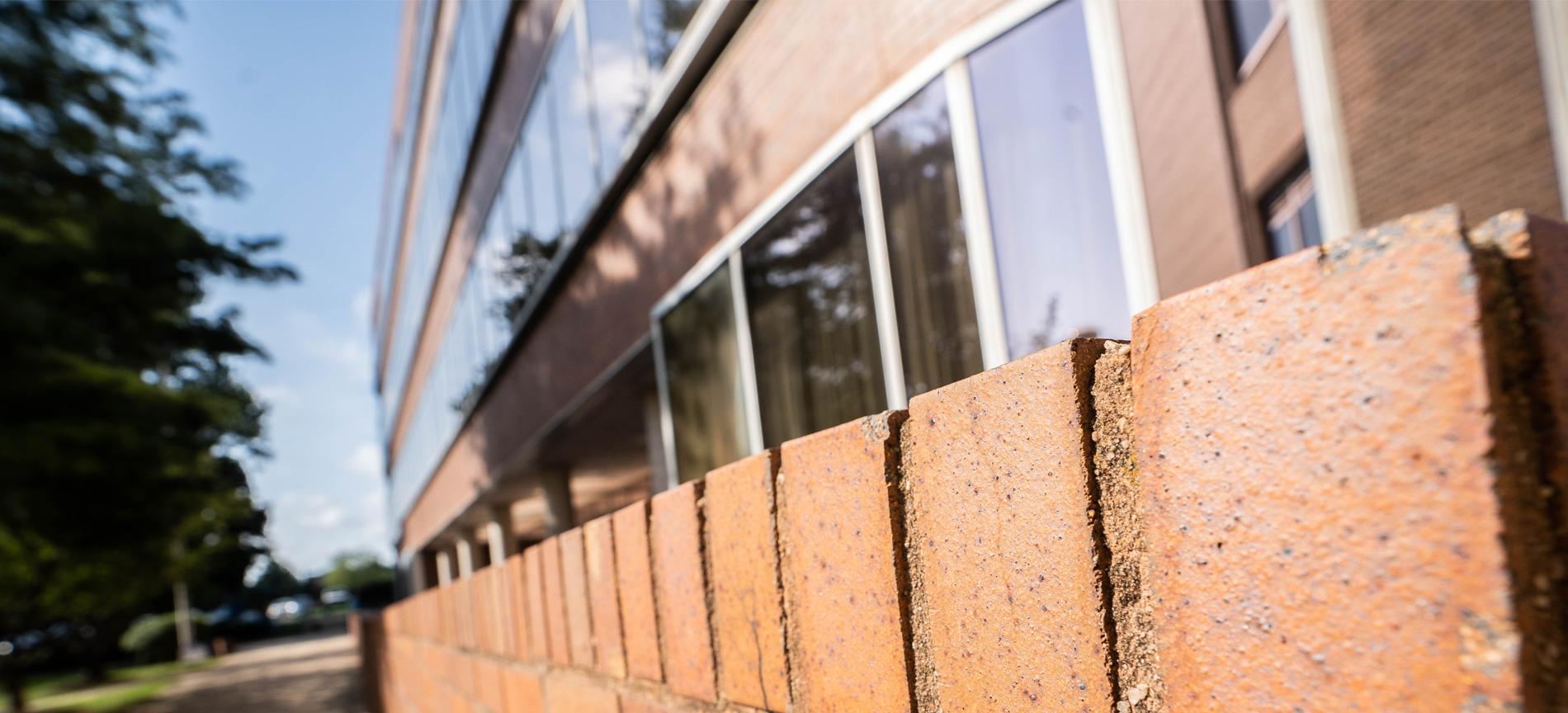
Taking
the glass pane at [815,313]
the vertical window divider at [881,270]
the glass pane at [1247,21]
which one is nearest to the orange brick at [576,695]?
the vertical window divider at [881,270]

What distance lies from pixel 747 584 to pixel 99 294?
15195 millimetres

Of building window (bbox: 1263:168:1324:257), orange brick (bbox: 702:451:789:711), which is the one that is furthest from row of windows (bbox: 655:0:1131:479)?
building window (bbox: 1263:168:1324:257)

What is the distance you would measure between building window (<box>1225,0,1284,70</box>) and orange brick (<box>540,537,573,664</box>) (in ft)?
25.3

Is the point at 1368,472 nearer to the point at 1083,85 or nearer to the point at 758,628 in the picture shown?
the point at 758,628

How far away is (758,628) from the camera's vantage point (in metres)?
1.23

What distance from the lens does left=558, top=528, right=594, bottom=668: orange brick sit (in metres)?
1.87

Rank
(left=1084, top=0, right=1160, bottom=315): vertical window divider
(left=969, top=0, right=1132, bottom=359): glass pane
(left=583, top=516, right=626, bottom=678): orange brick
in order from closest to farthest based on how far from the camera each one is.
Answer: (left=583, top=516, right=626, bottom=678): orange brick, (left=1084, top=0, right=1160, bottom=315): vertical window divider, (left=969, top=0, right=1132, bottom=359): glass pane

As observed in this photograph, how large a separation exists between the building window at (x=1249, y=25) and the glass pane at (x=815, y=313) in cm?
482

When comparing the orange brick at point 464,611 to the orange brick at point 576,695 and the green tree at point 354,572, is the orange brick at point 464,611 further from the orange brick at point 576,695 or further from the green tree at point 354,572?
the green tree at point 354,572

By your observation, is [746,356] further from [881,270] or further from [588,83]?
[588,83]

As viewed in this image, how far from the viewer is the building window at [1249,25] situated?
338 inches

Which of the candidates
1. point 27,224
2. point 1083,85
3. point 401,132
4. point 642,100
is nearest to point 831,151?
point 1083,85

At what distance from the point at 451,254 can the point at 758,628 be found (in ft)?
61.0

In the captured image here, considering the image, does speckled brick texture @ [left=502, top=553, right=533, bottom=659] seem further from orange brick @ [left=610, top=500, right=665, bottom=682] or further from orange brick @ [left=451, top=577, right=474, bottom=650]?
orange brick @ [left=610, top=500, right=665, bottom=682]
